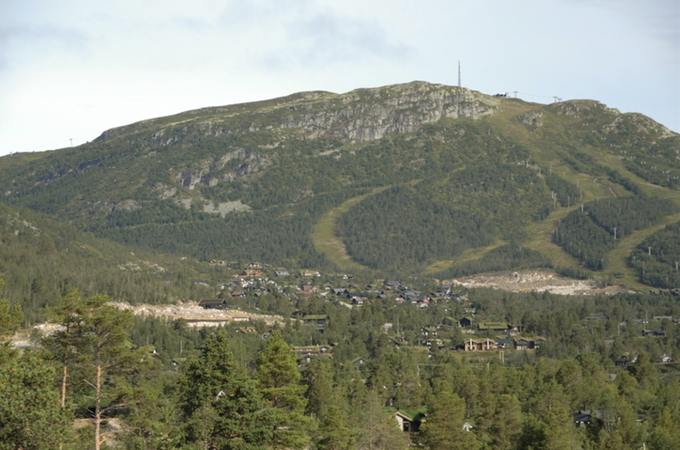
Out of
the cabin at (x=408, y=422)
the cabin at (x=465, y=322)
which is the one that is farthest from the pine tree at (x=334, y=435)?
the cabin at (x=465, y=322)

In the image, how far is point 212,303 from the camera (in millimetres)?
180125

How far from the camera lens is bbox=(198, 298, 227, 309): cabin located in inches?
7023

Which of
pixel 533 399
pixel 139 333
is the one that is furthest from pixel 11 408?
pixel 139 333

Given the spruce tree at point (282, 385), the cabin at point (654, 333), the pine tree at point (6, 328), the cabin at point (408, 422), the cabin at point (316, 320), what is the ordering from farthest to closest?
the cabin at point (316, 320)
the cabin at point (654, 333)
the cabin at point (408, 422)
the spruce tree at point (282, 385)
the pine tree at point (6, 328)

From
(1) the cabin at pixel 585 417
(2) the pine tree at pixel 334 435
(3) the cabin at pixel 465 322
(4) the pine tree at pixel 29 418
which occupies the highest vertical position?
(4) the pine tree at pixel 29 418

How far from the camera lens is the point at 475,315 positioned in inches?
7490

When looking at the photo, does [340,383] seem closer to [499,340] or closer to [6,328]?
[6,328]

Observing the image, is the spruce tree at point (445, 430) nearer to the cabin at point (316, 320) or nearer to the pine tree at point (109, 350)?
the pine tree at point (109, 350)

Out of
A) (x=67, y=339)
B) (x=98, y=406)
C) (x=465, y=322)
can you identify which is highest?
(x=67, y=339)

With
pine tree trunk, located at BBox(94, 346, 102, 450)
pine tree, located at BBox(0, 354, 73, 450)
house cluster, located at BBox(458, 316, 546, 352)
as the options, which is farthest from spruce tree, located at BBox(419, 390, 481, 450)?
house cluster, located at BBox(458, 316, 546, 352)

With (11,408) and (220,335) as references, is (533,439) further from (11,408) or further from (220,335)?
(11,408)

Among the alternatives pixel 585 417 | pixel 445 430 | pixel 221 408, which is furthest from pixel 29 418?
pixel 585 417

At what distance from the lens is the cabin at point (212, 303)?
585 feet

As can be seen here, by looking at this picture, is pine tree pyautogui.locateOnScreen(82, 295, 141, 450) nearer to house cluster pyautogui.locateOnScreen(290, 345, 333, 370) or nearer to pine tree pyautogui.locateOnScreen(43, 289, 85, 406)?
pine tree pyautogui.locateOnScreen(43, 289, 85, 406)
